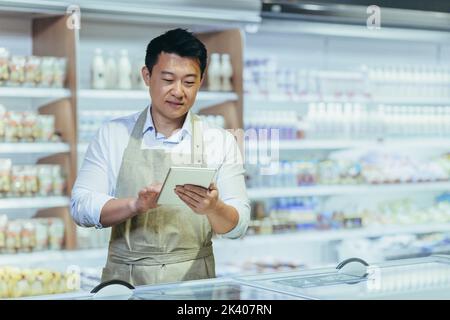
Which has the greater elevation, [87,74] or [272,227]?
[87,74]

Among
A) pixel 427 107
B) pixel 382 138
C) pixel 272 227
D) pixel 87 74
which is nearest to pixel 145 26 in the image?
pixel 87 74

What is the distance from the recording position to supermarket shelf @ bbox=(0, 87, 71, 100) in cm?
473

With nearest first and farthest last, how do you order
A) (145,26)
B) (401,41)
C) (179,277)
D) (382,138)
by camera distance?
(179,277) < (145,26) < (382,138) < (401,41)

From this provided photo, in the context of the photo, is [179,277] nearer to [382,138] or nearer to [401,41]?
[382,138]

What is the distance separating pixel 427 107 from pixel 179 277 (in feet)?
14.2

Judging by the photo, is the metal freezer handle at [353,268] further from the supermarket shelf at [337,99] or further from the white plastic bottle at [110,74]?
the supermarket shelf at [337,99]

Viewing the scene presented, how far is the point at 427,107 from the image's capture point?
6801mm

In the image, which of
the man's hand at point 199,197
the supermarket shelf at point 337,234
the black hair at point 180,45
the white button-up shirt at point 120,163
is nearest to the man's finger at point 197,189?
the man's hand at point 199,197

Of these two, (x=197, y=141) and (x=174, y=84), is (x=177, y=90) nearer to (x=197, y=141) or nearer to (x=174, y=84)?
(x=174, y=84)

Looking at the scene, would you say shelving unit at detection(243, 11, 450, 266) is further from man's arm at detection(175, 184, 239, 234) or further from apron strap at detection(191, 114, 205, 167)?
man's arm at detection(175, 184, 239, 234)

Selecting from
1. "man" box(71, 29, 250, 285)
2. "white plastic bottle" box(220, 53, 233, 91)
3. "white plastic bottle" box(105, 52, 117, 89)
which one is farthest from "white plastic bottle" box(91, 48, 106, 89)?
"man" box(71, 29, 250, 285)

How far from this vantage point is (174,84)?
323cm

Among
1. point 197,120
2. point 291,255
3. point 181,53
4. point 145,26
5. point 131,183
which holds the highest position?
point 145,26

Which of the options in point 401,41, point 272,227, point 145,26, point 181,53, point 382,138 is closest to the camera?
point 181,53
